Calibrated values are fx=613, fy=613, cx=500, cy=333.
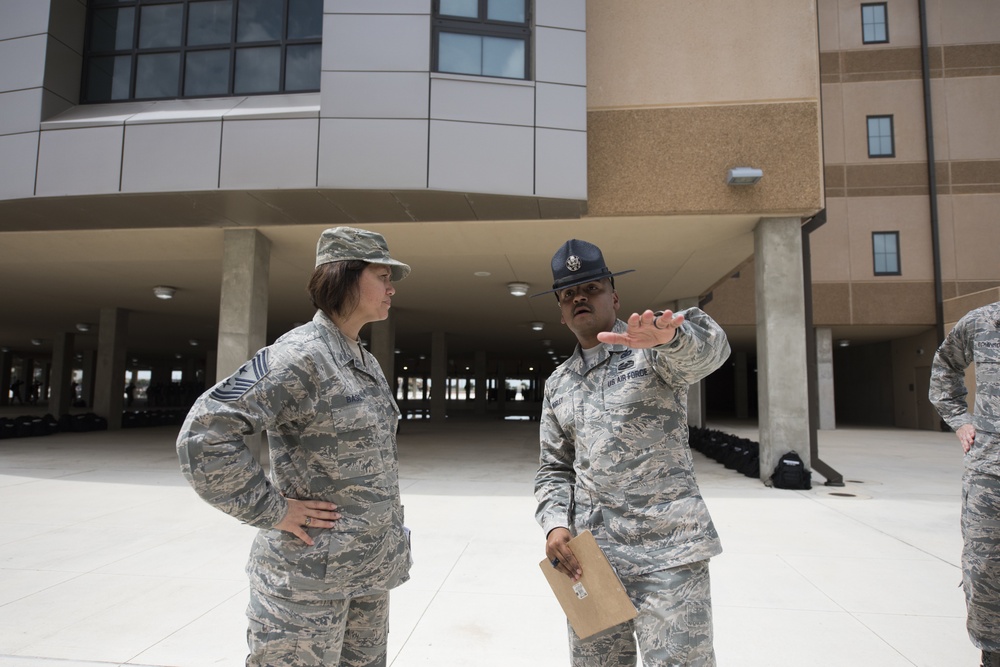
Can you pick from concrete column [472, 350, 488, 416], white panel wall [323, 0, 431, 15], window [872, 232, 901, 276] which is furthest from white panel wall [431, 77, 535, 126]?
concrete column [472, 350, 488, 416]

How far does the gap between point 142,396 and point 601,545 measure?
74480 mm

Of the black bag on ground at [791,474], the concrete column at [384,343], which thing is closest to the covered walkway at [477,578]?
the black bag on ground at [791,474]

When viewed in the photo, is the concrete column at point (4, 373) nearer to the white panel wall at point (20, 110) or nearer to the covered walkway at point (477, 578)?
the white panel wall at point (20, 110)

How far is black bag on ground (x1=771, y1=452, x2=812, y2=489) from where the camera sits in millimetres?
8477

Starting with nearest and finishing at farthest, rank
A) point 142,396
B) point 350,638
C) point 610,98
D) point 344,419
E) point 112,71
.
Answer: point 344,419, point 350,638, point 610,98, point 112,71, point 142,396

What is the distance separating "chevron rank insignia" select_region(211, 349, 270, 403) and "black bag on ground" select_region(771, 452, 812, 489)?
27.5ft

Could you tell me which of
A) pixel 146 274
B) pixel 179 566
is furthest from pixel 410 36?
pixel 146 274

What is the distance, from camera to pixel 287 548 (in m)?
1.80

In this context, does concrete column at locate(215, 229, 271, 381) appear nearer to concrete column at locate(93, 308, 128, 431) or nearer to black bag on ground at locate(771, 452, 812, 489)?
black bag on ground at locate(771, 452, 812, 489)

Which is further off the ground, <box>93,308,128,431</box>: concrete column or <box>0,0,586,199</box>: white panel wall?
<box>0,0,586,199</box>: white panel wall

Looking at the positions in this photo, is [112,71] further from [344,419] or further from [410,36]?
[344,419]

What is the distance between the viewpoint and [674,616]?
1811mm

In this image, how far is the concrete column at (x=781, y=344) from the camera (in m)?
8.87

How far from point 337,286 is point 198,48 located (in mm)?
10665
